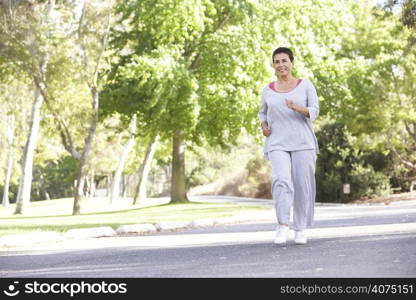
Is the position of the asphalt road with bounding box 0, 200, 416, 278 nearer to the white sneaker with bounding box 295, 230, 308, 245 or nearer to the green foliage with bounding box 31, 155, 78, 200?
the white sneaker with bounding box 295, 230, 308, 245

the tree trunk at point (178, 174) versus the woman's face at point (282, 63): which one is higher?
the woman's face at point (282, 63)

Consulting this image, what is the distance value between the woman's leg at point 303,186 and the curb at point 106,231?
18.5ft


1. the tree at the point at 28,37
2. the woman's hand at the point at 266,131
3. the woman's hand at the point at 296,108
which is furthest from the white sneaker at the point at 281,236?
the tree at the point at 28,37

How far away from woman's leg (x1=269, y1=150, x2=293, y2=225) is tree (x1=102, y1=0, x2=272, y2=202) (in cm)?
1650

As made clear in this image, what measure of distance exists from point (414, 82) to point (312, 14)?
5.56m

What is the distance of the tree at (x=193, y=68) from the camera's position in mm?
25842

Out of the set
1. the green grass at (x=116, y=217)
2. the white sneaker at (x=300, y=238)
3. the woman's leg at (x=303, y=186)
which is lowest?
the green grass at (x=116, y=217)

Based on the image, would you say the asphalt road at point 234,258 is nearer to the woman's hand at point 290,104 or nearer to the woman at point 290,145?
the woman at point 290,145

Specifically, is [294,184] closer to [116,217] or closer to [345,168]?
[116,217]

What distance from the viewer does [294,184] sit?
918cm

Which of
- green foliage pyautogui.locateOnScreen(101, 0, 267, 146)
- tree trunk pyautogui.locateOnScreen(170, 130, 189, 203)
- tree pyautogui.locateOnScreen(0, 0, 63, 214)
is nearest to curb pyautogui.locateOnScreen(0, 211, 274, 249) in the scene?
green foliage pyautogui.locateOnScreen(101, 0, 267, 146)

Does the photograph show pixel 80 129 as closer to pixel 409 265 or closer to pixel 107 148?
pixel 107 148

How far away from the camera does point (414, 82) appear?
3153cm

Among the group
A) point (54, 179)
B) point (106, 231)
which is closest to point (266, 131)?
point (106, 231)
